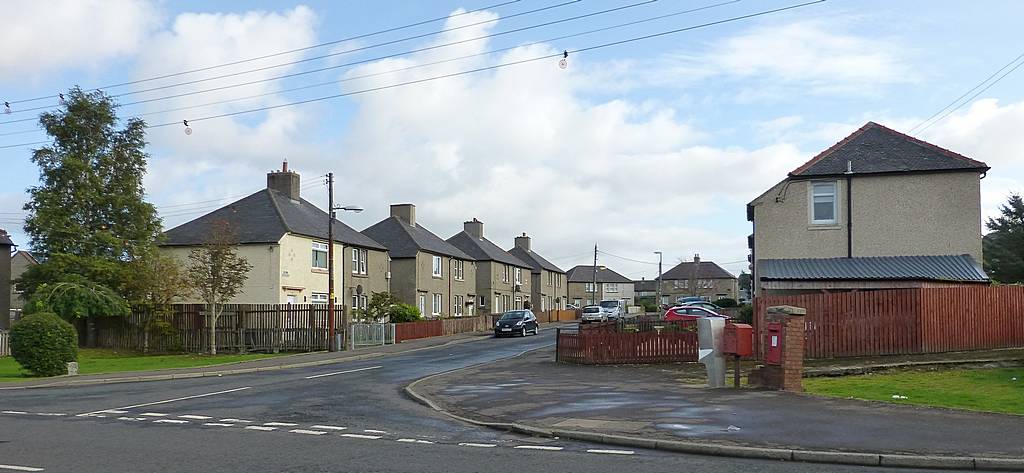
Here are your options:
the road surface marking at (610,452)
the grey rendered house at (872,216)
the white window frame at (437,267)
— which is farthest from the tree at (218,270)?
the road surface marking at (610,452)

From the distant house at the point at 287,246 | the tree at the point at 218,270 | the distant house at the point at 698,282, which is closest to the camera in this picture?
the tree at the point at 218,270

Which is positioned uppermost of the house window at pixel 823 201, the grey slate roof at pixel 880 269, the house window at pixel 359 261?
the house window at pixel 823 201

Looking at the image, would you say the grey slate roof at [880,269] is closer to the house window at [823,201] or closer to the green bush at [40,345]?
the house window at [823,201]

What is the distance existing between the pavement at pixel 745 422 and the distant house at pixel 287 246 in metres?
25.1

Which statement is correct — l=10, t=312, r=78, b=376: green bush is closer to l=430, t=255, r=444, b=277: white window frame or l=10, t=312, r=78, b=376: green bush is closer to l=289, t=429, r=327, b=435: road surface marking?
l=289, t=429, r=327, b=435: road surface marking

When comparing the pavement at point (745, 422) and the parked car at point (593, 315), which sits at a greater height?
the pavement at point (745, 422)

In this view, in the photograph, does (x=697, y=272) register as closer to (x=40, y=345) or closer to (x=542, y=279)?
(x=542, y=279)

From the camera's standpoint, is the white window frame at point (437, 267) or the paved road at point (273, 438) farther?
the white window frame at point (437, 267)

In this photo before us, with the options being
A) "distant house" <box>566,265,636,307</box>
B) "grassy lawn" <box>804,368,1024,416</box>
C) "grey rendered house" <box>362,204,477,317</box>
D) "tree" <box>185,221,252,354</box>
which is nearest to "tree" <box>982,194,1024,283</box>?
"grassy lawn" <box>804,368,1024,416</box>

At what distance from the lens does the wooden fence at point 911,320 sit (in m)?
22.5

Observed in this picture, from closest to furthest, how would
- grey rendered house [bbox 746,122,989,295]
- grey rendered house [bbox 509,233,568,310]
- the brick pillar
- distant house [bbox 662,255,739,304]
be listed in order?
1. the brick pillar
2. grey rendered house [bbox 746,122,989,295]
3. grey rendered house [bbox 509,233,568,310]
4. distant house [bbox 662,255,739,304]

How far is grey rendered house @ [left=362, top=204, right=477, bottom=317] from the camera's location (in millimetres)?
59500

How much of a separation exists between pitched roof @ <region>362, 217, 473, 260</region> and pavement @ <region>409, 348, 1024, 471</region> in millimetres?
40934

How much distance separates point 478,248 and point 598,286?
174ft
